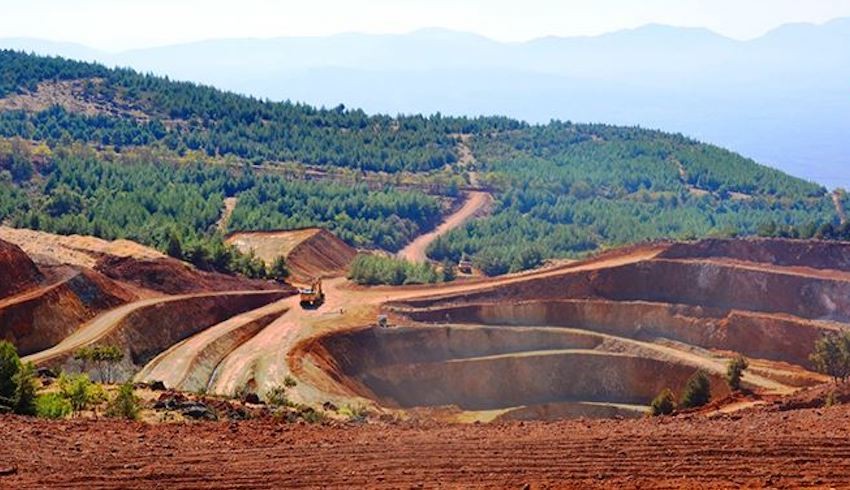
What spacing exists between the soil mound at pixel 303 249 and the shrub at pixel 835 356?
44972mm

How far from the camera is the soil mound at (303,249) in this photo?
284 feet

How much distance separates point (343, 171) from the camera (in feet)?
457

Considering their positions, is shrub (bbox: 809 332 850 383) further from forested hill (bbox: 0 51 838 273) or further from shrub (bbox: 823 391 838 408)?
forested hill (bbox: 0 51 838 273)

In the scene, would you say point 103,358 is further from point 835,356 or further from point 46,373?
point 835,356

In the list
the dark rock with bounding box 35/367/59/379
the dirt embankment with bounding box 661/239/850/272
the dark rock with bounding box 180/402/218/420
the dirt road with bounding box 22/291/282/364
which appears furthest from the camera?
the dirt embankment with bounding box 661/239/850/272

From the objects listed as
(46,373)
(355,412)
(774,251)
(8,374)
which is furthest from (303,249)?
(8,374)

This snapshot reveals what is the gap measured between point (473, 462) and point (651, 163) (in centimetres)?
13251

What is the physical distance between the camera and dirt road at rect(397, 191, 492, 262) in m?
111

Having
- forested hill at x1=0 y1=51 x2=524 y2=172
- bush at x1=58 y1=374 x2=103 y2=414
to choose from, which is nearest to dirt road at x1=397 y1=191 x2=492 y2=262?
forested hill at x1=0 y1=51 x2=524 y2=172

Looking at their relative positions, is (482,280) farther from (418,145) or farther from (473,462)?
(418,145)

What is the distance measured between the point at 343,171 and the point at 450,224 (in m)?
22.9

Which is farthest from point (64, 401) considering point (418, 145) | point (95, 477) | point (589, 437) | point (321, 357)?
point (418, 145)

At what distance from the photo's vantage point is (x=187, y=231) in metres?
87.9

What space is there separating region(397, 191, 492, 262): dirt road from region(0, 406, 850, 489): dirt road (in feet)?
249
